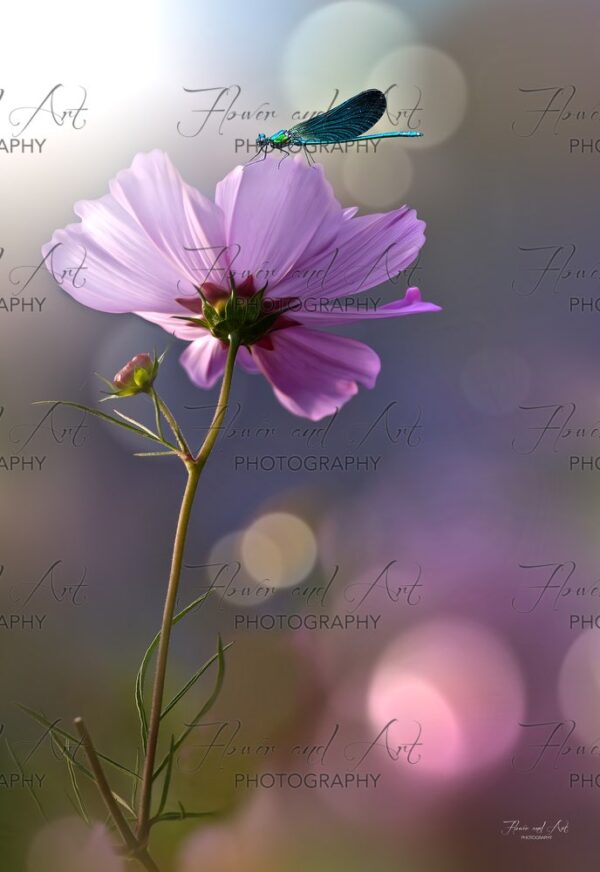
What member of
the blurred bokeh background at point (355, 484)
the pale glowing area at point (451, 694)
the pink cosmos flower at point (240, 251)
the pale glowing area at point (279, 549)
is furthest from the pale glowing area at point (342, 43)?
the pale glowing area at point (451, 694)

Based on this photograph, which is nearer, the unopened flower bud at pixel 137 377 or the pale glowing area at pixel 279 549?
the unopened flower bud at pixel 137 377

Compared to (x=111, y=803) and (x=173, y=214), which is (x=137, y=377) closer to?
(x=173, y=214)

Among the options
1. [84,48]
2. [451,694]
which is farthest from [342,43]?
[451,694]

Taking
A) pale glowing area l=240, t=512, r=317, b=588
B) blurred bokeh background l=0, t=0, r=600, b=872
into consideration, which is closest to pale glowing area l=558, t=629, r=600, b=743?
blurred bokeh background l=0, t=0, r=600, b=872

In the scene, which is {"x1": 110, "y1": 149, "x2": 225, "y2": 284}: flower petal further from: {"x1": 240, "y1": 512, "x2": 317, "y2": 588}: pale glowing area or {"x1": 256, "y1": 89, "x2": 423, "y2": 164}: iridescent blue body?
{"x1": 240, "y1": 512, "x2": 317, "y2": 588}: pale glowing area

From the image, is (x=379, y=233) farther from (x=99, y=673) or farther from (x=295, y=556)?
(x=99, y=673)

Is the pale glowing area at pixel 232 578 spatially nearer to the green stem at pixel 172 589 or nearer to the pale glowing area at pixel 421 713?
the pale glowing area at pixel 421 713
